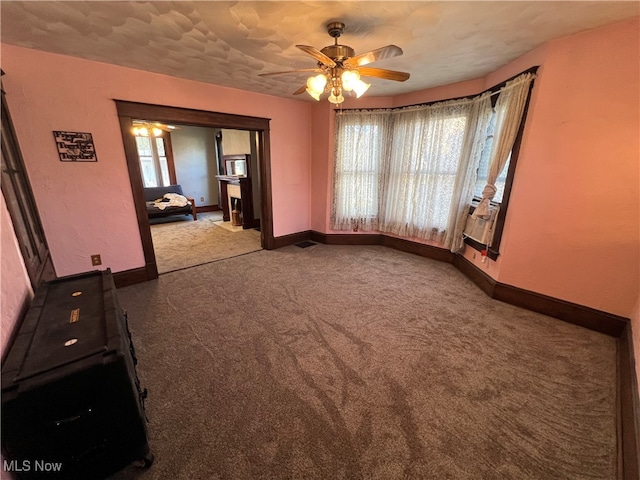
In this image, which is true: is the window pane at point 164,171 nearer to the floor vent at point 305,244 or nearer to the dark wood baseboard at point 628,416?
the floor vent at point 305,244

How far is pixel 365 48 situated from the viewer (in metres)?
2.33

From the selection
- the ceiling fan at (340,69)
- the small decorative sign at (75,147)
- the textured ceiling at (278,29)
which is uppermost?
the textured ceiling at (278,29)

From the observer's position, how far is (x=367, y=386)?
1.69 metres

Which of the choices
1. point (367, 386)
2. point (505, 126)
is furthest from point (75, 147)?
point (505, 126)

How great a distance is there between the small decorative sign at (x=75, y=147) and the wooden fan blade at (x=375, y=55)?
2606mm

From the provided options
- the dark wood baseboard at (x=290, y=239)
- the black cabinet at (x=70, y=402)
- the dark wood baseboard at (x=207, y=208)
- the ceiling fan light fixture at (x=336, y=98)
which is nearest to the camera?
the black cabinet at (x=70, y=402)

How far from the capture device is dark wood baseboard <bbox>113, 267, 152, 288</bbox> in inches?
116

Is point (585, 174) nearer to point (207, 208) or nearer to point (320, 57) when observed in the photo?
point (320, 57)

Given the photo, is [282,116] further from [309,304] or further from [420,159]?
[309,304]

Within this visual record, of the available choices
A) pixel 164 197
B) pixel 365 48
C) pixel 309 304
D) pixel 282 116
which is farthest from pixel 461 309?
pixel 164 197

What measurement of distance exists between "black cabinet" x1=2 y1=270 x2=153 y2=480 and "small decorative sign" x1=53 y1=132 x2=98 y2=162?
200cm

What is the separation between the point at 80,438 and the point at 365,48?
10.3 ft

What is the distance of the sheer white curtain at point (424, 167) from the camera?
3.40m

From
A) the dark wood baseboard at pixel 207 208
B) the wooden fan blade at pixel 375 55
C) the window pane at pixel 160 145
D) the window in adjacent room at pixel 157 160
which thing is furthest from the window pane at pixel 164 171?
the wooden fan blade at pixel 375 55
